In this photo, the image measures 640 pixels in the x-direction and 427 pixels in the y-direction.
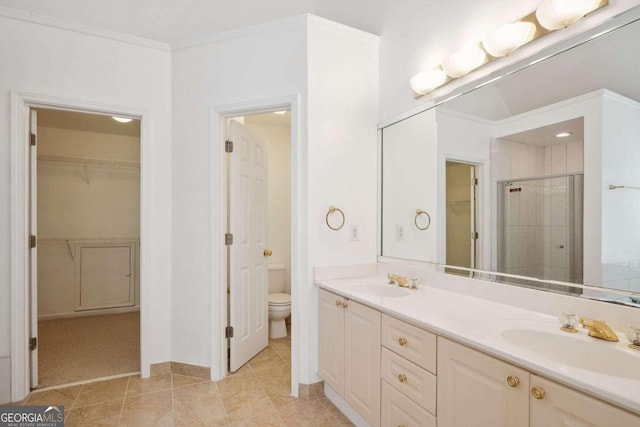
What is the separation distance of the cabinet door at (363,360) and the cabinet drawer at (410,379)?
75 mm

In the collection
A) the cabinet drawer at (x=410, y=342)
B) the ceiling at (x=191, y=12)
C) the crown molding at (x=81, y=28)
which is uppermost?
the ceiling at (x=191, y=12)

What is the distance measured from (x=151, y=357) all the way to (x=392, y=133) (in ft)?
8.10

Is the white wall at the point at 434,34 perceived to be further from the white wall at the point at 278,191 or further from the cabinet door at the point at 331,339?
the white wall at the point at 278,191

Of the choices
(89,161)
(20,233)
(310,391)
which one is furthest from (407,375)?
(89,161)

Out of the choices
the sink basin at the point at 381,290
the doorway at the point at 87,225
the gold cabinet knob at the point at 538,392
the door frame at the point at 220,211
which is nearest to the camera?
the gold cabinet knob at the point at 538,392

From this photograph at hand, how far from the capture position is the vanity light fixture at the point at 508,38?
137 centimetres

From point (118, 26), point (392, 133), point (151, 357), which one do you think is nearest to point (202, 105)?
point (118, 26)

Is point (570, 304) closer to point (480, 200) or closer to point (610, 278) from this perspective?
point (610, 278)

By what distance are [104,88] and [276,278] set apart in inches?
93.6

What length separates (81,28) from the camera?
223 cm

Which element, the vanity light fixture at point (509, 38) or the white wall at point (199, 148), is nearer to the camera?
the vanity light fixture at point (509, 38)

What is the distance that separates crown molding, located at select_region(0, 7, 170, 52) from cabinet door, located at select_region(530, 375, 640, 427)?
9.89 ft
